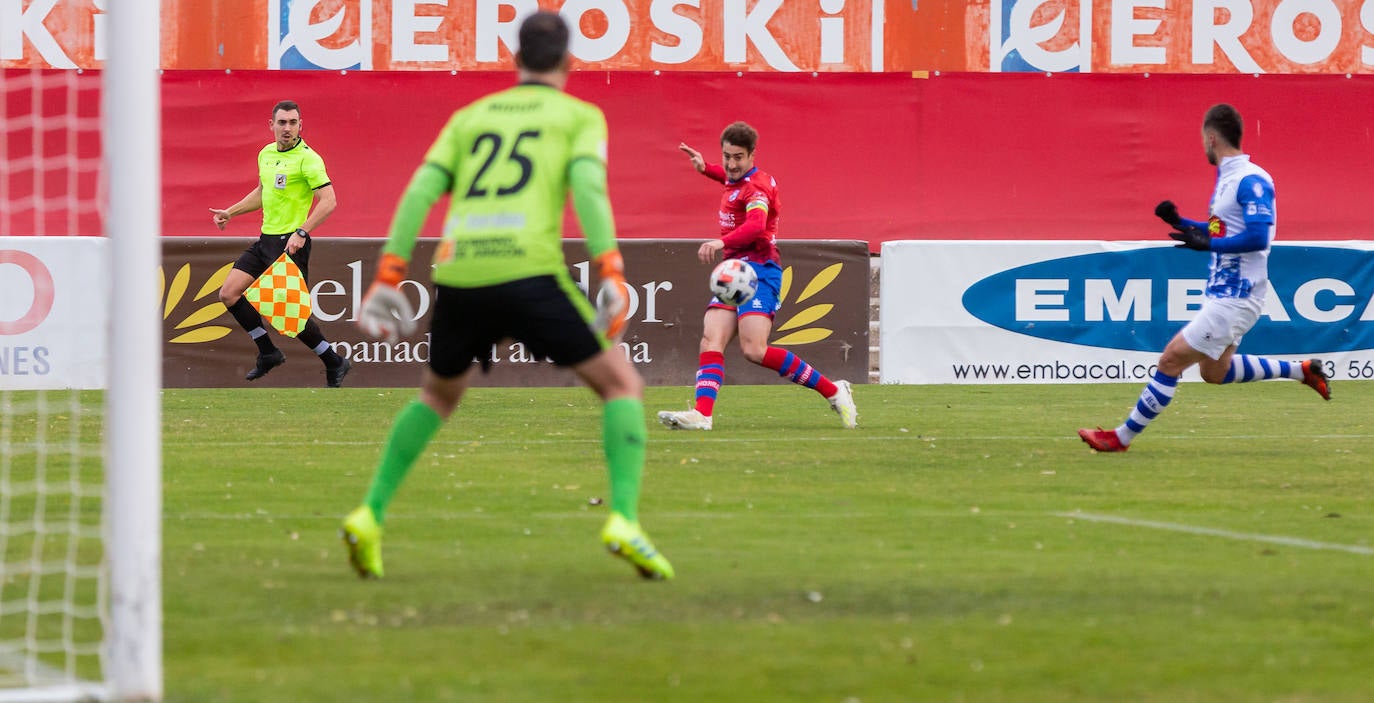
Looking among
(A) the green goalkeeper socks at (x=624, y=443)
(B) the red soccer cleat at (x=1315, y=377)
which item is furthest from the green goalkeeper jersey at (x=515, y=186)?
(B) the red soccer cleat at (x=1315, y=377)

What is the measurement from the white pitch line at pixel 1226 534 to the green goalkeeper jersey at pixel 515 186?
2986 mm

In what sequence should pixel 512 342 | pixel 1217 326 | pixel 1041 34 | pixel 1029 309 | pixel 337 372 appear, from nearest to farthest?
pixel 1217 326 → pixel 337 372 → pixel 512 342 → pixel 1029 309 → pixel 1041 34

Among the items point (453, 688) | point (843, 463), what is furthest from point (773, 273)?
point (453, 688)

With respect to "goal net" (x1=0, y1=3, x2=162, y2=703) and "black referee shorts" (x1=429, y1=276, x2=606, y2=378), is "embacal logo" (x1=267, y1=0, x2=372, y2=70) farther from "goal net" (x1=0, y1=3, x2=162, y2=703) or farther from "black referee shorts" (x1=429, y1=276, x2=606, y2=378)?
"black referee shorts" (x1=429, y1=276, x2=606, y2=378)

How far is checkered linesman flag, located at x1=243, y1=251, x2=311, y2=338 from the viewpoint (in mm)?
16547

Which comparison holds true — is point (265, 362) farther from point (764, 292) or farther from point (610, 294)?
point (610, 294)

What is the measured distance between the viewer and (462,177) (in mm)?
6301

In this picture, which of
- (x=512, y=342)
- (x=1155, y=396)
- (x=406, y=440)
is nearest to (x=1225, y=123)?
(x=1155, y=396)

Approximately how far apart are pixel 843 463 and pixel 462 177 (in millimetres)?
4888

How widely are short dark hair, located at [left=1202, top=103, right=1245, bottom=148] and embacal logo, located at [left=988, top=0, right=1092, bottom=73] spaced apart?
14506 millimetres

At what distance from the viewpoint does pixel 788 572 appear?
6.50 metres

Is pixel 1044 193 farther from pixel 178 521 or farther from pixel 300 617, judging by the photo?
pixel 300 617

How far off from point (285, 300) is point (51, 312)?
1.96 meters

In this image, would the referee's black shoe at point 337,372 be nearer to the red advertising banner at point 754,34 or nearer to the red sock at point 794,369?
the red sock at point 794,369
